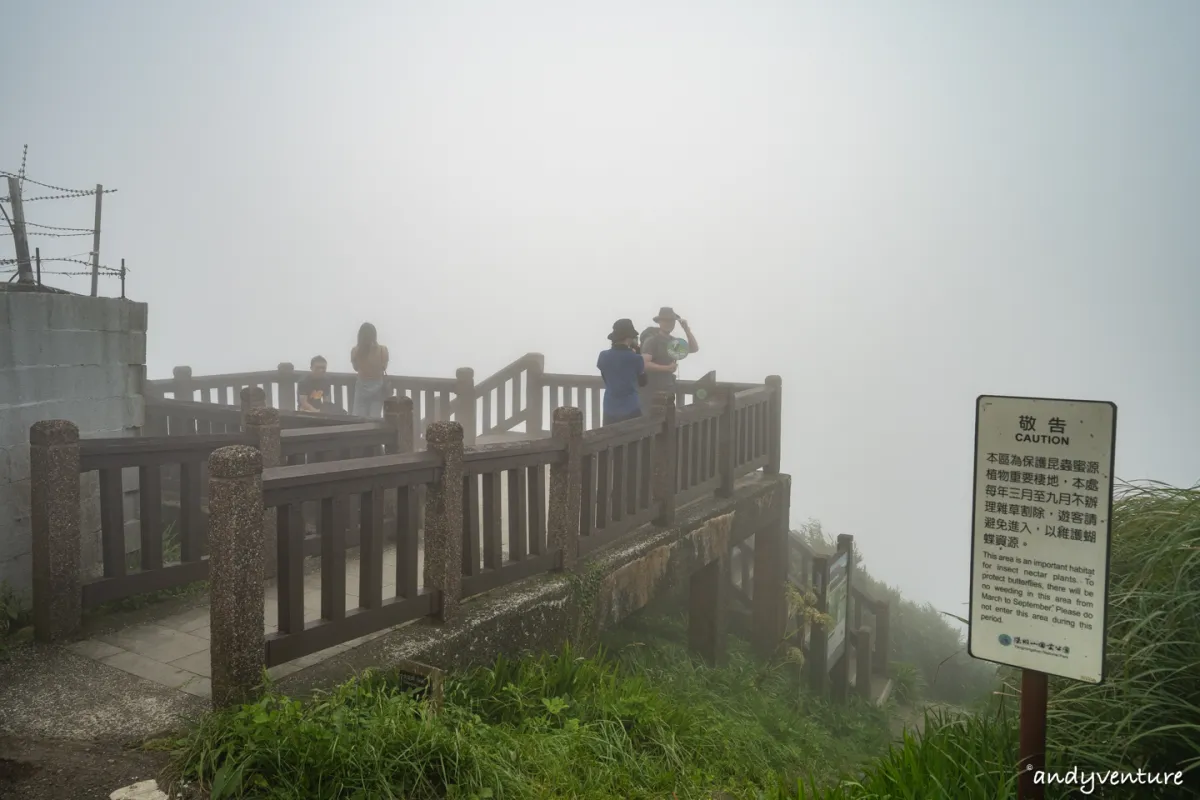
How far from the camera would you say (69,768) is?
3393 millimetres

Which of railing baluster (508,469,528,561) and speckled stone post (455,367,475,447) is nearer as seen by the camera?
railing baluster (508,469,528,561)

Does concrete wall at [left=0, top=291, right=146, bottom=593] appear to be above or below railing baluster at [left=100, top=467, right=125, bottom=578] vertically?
above

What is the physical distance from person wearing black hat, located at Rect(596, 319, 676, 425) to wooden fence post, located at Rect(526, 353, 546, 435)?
363cm

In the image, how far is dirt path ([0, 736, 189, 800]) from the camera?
3217mm

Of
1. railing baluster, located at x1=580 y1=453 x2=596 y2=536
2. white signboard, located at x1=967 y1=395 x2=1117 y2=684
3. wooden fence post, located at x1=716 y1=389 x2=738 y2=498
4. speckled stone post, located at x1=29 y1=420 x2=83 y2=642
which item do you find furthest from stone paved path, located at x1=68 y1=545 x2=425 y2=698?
wooden fence post, located at x1=716 y1=389 x2=738 y2=498

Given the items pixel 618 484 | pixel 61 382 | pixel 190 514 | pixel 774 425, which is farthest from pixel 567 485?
pixel 774 425

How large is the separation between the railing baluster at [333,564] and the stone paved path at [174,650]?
32 cm

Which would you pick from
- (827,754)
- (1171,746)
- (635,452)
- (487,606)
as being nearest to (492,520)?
(487,606)

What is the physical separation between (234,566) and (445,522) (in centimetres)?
138

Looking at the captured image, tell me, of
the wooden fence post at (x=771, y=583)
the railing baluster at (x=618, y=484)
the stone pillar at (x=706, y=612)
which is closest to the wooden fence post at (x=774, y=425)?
the wooden fence post at (x=771, y=583)

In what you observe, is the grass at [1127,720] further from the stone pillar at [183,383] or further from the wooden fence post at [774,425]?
the stone pillar at [183,383]

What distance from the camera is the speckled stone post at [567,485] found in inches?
235

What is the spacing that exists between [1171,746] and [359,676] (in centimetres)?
367

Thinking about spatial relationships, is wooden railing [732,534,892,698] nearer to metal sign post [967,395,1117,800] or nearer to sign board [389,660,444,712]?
sign board [389,660,444,712]
